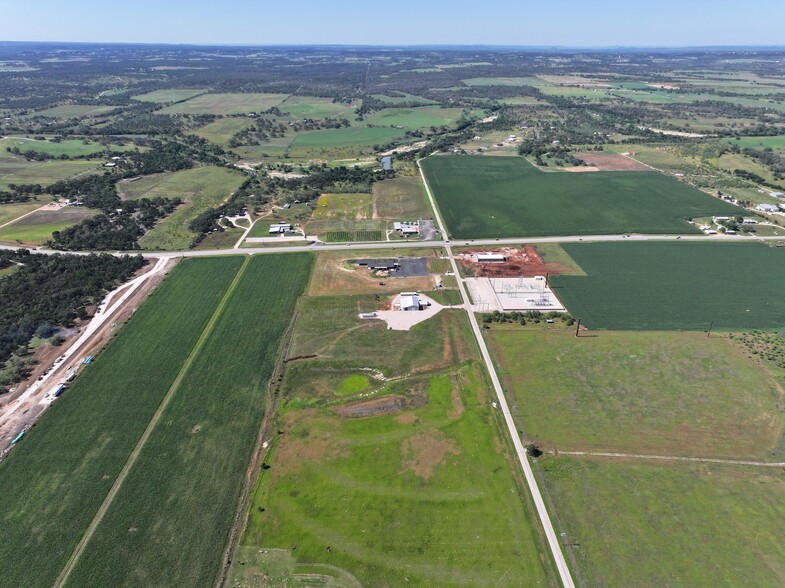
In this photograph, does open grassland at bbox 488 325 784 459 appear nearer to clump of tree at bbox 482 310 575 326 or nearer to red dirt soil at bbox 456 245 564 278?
clump of tree at bbox 482 310 575 326

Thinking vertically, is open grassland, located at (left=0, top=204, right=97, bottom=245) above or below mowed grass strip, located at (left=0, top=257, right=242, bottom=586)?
above

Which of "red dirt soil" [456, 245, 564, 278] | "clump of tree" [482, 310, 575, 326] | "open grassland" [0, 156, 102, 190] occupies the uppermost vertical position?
"open grassland" [0, 156, 102, 190]

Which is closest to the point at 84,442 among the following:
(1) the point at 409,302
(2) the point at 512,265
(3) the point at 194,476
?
(3) the point at 194,476

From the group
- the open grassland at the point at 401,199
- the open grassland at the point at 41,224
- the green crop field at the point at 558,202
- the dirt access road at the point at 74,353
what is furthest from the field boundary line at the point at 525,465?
the open grassland at the point at 41,224

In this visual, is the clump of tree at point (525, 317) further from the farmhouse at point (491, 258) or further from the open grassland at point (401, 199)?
the open grassland at point (401, 199)

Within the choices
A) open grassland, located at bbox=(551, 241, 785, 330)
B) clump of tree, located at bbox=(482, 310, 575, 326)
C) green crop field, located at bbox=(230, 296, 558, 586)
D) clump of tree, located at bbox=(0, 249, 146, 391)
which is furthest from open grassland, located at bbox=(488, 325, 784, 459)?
clump of tree, located at bbox=(0, 249, 146, 391)

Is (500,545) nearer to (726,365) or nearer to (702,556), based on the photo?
(702,556)

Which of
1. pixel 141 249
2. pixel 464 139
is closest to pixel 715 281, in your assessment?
pixel 141 249
